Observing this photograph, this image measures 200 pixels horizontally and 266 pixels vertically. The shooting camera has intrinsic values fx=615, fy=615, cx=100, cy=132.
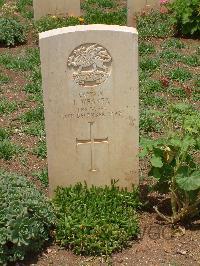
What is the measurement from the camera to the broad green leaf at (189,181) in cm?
452

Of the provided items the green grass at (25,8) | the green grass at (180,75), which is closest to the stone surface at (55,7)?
the green grass at (25,8)

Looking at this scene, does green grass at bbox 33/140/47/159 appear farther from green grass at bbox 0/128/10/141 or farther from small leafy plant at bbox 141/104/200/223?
small leafy plant at bbox 141/104/200/223

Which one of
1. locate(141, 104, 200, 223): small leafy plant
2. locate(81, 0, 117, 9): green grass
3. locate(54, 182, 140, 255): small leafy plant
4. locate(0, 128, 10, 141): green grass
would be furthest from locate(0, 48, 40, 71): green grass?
locate(141, 104, 200, 223): small leafy plant

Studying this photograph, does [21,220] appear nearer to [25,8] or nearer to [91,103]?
[91,103]

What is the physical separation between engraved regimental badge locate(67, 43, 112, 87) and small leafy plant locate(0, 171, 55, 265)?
95 cm

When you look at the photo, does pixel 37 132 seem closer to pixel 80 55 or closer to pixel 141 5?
pixel 80 55

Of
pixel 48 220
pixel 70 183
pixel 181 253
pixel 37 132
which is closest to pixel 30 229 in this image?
pixel 48 220

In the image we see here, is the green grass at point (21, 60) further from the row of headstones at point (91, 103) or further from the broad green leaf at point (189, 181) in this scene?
the broad green leaf at point (189, 181)

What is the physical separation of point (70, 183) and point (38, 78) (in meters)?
3.12

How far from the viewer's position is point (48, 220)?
4637mm

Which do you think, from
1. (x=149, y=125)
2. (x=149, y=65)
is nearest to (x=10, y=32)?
(x=149, y=65)

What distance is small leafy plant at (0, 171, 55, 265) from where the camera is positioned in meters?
4.37

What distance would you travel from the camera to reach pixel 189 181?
14.9 ft

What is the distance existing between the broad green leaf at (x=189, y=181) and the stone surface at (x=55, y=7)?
20.7 feet
